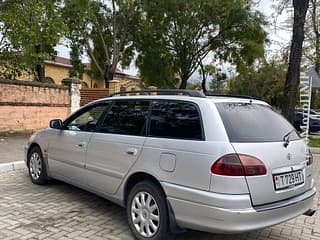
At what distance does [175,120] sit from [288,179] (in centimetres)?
131

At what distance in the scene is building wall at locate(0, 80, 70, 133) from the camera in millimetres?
11125

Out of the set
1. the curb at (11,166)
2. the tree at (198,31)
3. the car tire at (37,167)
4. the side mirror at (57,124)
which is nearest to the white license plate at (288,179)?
the side mirror at (57,124)

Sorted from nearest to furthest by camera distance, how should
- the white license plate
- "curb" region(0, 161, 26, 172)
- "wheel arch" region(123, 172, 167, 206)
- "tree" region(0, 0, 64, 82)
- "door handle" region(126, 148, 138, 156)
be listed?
the white license plate, "wheel arch" region(123, 172, 167, 206), "door handle" region(126, 148, 138, 156), "curb" region(0, 161, 26, 172), "tree" region(0, 0, 64, 82)

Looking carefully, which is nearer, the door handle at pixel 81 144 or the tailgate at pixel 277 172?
the tailgate at pixel 277 172

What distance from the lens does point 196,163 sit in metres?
3.19

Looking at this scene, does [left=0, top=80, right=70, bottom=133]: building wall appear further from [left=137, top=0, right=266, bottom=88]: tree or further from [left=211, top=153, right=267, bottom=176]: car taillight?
[left=137, top=0, right=266, bottom=88]: tree

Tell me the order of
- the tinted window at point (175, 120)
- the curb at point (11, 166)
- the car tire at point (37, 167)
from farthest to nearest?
the curb at point (11, 166), the car tire at point (37, 167), the tinted window at point (175, 120)

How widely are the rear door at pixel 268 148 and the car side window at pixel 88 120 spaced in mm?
1907

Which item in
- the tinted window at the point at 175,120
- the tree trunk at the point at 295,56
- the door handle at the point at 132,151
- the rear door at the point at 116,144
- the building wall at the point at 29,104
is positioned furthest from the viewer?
the tree trunk at the point at 295,56

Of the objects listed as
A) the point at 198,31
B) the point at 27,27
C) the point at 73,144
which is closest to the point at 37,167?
the point at 73,144

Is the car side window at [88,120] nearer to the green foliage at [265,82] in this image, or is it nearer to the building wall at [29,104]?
the building wall at [29,104]

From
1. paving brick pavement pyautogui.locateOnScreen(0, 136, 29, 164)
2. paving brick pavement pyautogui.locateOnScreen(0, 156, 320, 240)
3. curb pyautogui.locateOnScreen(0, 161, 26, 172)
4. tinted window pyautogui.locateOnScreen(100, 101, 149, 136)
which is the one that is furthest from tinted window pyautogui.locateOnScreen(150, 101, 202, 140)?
paving brick pavement pyautogui.locateOnScreen(0, 136, 29, 164)

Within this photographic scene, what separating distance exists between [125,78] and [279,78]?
1648 centimetres

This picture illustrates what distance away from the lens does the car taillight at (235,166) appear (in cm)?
304
